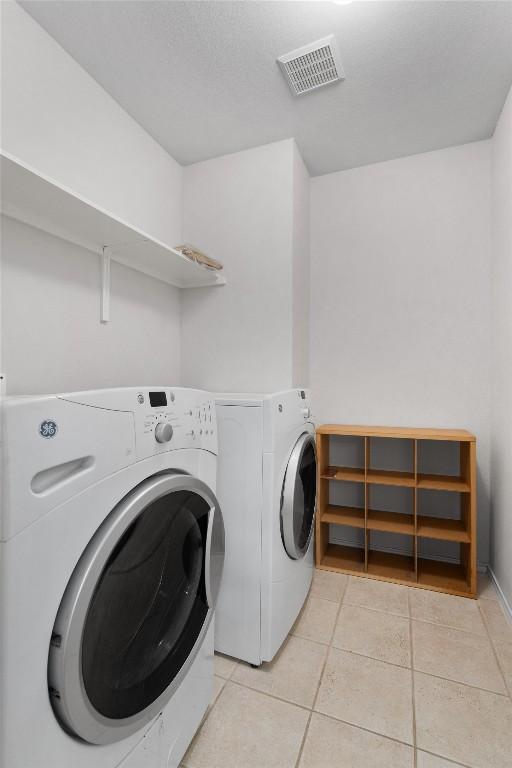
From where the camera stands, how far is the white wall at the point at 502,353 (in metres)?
1.80

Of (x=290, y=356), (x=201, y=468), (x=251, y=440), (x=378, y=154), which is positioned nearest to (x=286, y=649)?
(x=251, y=440)

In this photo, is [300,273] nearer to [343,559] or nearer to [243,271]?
[243,271]

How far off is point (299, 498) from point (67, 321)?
1.24m

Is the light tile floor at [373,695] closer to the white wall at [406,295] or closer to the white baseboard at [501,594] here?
the white baseboard at [501,594]

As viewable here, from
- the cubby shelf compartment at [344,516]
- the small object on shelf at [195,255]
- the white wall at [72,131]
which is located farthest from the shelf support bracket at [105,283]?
the cubby shelf compartment at [344,516]

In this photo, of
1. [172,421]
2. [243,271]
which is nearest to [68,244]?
[243,271]

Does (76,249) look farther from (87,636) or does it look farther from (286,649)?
(286,649)

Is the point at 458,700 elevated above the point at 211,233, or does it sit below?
below

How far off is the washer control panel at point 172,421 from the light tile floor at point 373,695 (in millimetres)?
894

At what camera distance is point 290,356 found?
2135 mm

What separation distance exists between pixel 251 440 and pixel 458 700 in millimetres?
1142

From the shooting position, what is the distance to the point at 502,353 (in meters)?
1.93

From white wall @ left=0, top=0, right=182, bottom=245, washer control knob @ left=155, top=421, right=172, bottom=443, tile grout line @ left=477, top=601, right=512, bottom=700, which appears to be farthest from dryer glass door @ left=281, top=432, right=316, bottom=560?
white wall @ left=0, top=0, right=182, bottom=245

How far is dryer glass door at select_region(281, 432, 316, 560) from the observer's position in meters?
1.47
